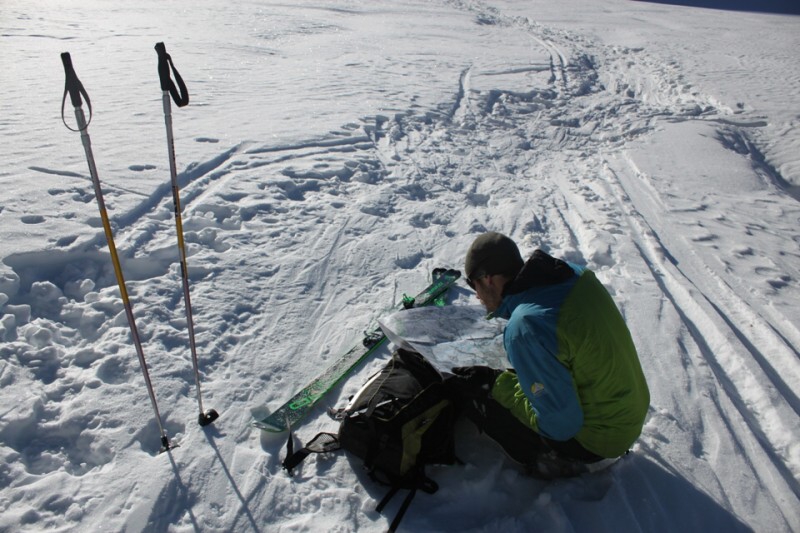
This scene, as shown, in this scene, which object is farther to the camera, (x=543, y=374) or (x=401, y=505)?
(x=401, y=505)

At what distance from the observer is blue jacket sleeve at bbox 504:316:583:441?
257 cm

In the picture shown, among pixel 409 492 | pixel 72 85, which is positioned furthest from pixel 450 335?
pixel 72 85

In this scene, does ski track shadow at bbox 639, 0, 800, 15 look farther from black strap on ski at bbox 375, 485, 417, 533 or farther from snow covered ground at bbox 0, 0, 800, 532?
black strap on ski at bbox 375, 485, 417, 533

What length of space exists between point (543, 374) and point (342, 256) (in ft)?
10.6

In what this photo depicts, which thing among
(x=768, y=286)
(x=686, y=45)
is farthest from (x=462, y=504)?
(x=686, y=45)

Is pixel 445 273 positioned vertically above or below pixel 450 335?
below

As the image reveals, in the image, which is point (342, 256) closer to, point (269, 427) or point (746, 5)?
point (269, 427)

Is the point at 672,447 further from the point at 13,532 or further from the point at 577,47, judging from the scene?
the point at 577,47

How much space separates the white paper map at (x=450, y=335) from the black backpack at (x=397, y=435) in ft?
1.05

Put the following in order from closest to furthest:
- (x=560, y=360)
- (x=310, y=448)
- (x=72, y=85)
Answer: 1. (x=72, y=85)
2. (x=560, y=360)
3. (x=310, y=448)

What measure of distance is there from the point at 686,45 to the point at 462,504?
60.8ft

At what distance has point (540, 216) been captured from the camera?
262 inches

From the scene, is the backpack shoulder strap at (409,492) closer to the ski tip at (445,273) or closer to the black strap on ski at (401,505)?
the black strap on ski at (401,505)

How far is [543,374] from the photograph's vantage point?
2621mm
